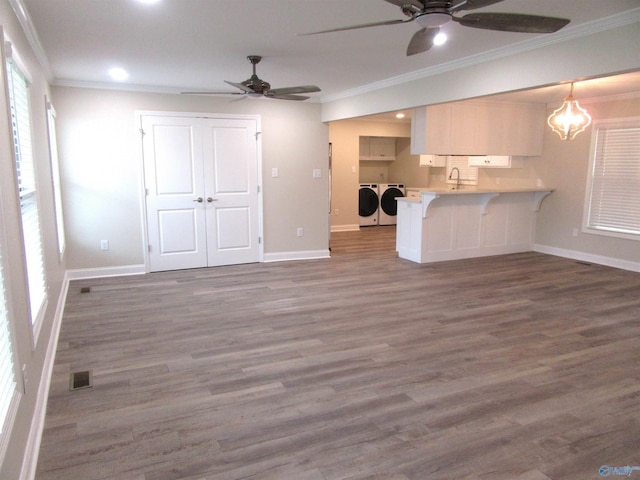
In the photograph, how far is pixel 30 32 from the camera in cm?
320

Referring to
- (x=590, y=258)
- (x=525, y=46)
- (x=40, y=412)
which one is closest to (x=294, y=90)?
(x=525, y=46)

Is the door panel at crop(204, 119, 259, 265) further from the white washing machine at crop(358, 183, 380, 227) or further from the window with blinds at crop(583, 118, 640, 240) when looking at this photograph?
the window with blinds at crop(583, 118, 640, 240)

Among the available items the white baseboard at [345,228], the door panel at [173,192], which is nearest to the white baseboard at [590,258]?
the white baseboard at [345,228]

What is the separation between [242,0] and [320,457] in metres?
2.59

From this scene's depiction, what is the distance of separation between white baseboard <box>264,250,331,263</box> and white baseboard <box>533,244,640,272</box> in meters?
3.49

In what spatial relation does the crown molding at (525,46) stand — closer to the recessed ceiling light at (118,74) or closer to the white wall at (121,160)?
the white wall at (121,160)

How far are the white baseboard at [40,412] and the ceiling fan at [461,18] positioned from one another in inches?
102

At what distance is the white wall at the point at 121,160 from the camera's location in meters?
5.26

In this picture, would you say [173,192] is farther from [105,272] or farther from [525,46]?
[525,46]

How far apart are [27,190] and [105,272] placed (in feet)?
9.63

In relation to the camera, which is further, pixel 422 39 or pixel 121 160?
pixel 121 160

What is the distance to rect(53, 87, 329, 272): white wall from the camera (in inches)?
207

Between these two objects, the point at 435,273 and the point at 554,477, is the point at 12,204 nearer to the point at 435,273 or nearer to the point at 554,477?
the point at 554,477

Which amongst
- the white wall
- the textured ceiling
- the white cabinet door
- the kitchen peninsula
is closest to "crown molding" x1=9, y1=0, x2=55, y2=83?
the textured ceiling
